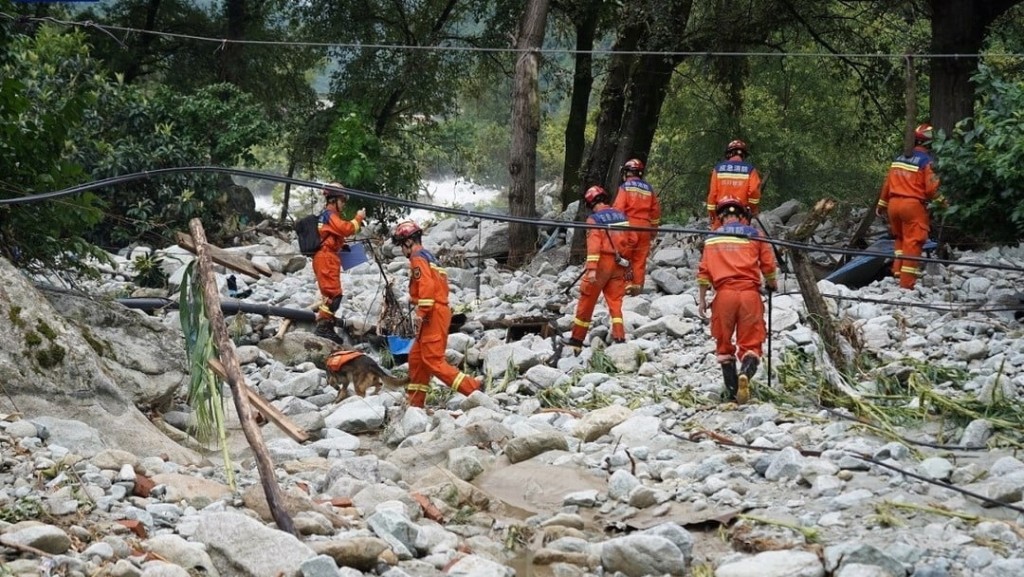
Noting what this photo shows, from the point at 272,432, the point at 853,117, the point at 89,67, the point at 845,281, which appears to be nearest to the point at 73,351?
the point at 272,432


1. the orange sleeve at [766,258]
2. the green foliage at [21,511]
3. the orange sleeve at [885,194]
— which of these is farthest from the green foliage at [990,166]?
the green foliage at [21,511]

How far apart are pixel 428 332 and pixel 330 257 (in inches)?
116

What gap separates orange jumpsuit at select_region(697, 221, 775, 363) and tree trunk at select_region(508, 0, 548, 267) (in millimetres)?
6102

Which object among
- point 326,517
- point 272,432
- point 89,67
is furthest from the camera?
point 89,67

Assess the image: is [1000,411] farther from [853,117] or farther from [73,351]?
[853,117]

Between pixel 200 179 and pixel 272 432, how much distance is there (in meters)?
9.34

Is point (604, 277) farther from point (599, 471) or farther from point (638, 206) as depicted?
point (599, 471)

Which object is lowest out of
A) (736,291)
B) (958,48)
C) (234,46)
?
(736,291)

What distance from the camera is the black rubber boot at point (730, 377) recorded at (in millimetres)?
9961

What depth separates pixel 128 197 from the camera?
18453 mm

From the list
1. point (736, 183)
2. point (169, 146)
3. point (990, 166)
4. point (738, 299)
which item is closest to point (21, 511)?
point (738, 299)

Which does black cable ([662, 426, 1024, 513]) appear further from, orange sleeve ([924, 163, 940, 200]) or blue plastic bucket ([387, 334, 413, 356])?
orange sleeve ([924, 163, 940, 200])

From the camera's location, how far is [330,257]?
13570 millimetres

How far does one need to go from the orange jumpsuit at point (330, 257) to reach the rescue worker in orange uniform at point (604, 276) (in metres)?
2.46
